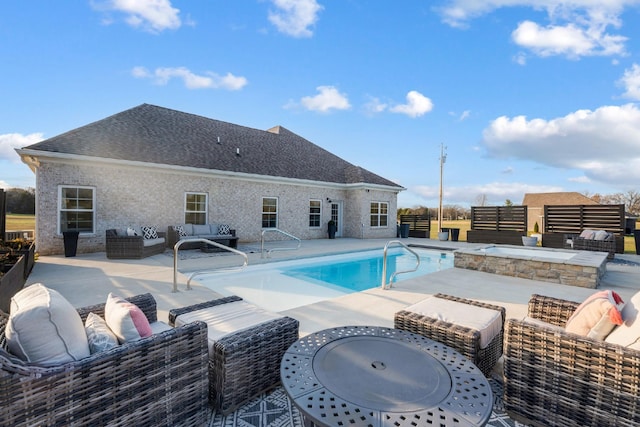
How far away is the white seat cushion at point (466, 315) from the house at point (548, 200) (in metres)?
35.0

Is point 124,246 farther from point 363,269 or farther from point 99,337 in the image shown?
point 99,337

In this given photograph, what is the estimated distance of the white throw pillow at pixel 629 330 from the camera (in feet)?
6.20

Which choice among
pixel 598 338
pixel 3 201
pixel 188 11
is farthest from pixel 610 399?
pixel 3 201

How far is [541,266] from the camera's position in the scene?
673 cm

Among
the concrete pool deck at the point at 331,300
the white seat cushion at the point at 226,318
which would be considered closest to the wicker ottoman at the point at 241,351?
the white seat cushion at the point at 226,318

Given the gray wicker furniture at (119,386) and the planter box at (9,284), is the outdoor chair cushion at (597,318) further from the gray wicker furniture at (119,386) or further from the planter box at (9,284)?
the planter box at (9,284)

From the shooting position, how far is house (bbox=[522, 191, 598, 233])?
106 feet

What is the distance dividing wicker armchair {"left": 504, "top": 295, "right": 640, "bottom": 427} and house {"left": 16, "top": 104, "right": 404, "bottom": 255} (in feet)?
37.5

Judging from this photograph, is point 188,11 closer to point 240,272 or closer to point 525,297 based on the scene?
point 240,272

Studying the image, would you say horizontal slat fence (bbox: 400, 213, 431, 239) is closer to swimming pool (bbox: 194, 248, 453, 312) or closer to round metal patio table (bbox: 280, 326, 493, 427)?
swimming pool (bbox: 194, 248, 453, 312)

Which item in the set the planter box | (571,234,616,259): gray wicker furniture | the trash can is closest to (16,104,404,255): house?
the trash can

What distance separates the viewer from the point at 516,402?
2.28 metres

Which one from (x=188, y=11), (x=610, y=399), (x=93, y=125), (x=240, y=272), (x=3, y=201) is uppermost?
(x=188, y=11)

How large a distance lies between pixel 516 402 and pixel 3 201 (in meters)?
12.6
